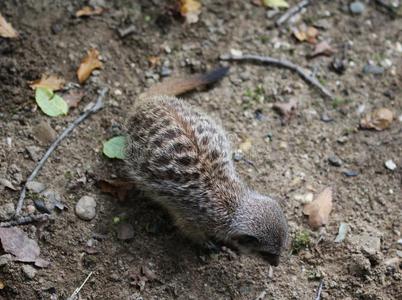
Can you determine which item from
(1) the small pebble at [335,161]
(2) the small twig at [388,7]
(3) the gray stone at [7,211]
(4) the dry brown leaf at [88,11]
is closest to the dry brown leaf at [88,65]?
(4) the dry brown leaf at [88,11]

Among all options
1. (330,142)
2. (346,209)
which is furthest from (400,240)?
(330,142)

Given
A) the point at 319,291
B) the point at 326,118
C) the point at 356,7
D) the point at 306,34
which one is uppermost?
the point at 356,7

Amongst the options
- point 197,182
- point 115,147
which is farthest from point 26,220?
point 197,182

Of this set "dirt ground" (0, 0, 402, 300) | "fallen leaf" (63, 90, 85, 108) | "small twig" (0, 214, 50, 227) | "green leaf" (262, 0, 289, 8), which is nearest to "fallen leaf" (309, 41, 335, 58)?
"dirt ground" (0, 0, 402, 300)

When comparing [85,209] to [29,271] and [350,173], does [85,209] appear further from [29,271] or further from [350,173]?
[350,173]

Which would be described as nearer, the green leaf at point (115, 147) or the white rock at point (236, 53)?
the green leaf at point (115, 147)

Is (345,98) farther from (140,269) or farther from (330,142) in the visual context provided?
(140,269)

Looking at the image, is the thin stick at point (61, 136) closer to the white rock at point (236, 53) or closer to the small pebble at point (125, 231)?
the small pebble at point (125, 231)
